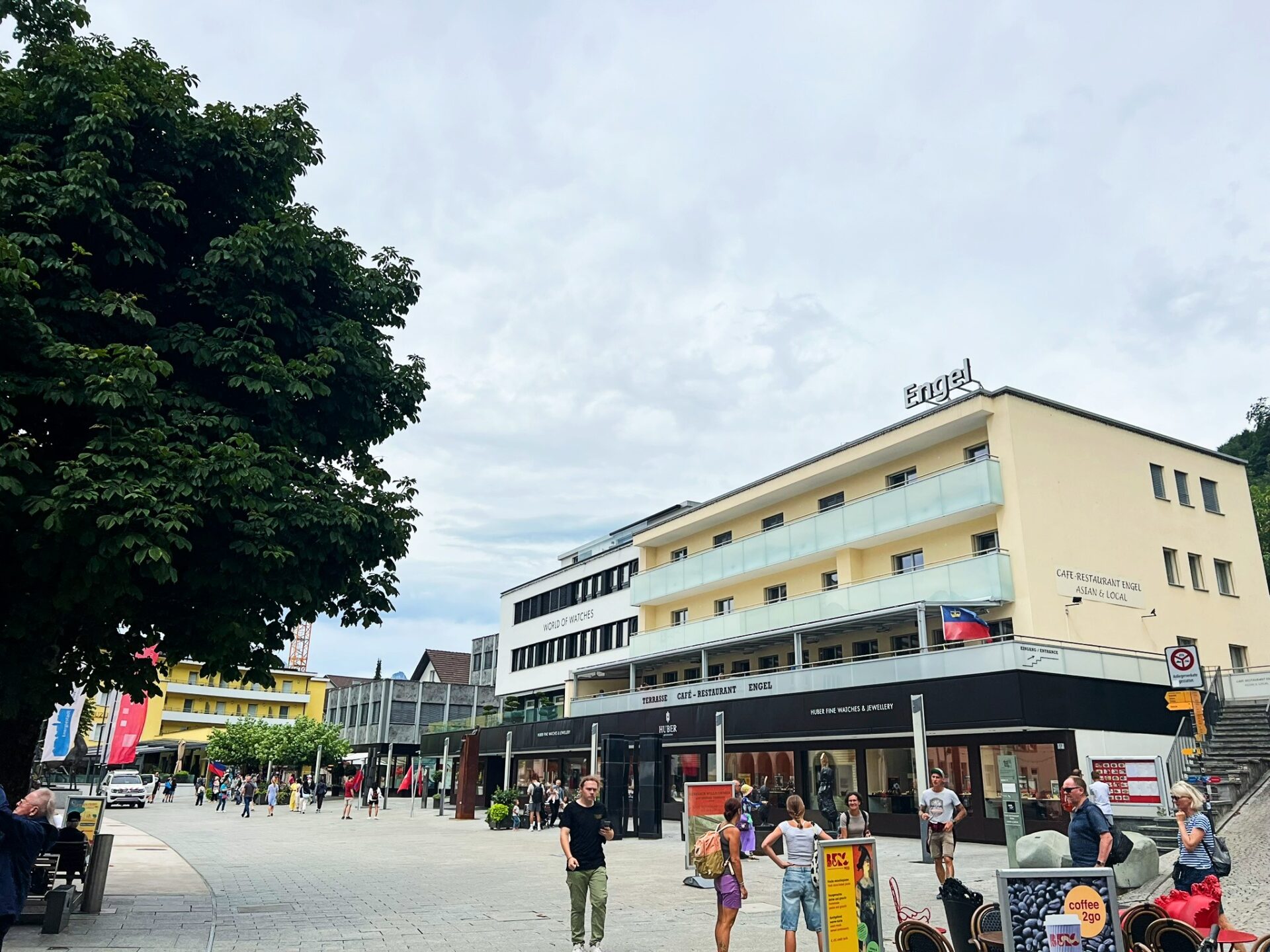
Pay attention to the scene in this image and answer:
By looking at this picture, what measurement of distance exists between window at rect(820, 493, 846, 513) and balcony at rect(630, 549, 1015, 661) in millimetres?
3559

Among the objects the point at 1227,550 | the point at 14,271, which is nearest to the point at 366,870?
the point at 14,271

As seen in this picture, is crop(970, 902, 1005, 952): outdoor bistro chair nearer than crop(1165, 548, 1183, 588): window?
Yes

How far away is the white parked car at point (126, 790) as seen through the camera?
44.5 metres

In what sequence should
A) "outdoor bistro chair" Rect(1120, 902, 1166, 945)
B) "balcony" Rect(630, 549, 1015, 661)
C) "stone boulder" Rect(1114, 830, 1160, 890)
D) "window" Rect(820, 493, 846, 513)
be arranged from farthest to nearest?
"window" Rect(820, 493, 846, 513) < "balcony" Rect(630, 549, 1015, 661) < "stone boulder" Rect(1114, 830, 1160, 890) < "outdoor bistro chair" Rect(1120, 902, 1166, 945)

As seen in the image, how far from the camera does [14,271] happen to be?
9.37m

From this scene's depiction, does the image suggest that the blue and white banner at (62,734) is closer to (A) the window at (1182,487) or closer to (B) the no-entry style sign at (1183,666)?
(B) the no-entry style sign at (1183,666)

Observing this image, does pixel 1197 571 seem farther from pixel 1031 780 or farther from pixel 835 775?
pixel 835 775

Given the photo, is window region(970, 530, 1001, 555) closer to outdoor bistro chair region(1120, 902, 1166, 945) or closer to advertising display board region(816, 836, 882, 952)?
advertising display board region(816, 836, 882, 952)

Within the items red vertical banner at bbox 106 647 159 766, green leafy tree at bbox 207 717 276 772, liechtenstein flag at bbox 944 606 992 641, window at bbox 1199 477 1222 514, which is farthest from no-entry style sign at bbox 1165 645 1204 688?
green leafy tree at bbox 207 717 276 772

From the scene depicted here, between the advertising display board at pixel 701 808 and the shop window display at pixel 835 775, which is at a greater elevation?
the shop window display at pixel 835 775

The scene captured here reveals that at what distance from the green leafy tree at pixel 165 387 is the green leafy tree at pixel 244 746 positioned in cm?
5237

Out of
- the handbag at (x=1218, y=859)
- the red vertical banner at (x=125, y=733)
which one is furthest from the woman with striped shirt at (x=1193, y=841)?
the red vertical banner at (x=125, y=733)

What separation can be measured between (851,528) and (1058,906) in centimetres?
2353

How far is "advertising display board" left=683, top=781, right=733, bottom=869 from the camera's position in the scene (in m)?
17.0
